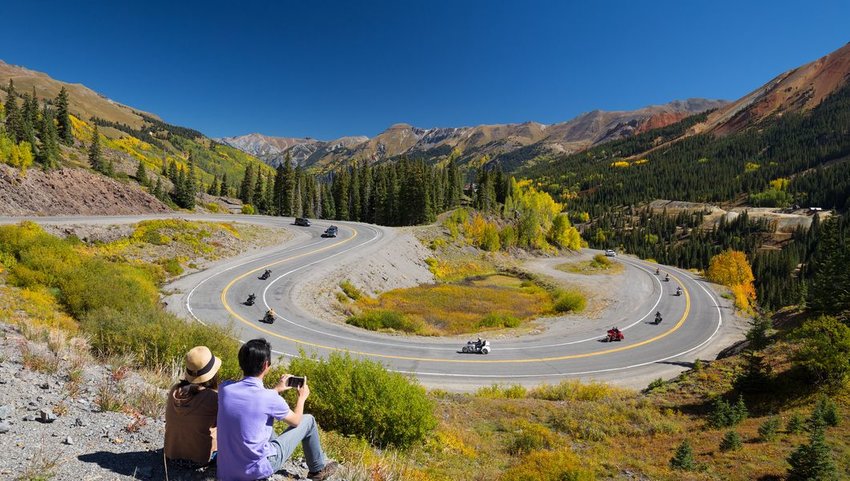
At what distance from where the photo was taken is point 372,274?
45219 mm

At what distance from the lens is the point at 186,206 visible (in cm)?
6806

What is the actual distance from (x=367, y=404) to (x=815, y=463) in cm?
1108

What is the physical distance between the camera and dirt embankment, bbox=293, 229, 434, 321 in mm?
33438

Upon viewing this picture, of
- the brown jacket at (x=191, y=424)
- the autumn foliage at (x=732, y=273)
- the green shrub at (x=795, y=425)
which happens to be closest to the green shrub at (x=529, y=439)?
the green shrub at (x=795, y=425)

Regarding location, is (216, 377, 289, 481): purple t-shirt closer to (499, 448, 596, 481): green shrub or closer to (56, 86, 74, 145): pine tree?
(499, 448, 596, 481): green shrub

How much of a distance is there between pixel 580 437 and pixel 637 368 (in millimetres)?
18423

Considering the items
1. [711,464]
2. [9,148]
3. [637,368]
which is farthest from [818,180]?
[9,148]

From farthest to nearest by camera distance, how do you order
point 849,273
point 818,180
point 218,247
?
1. point 818,180
2. point 218,247
3. point 849,273

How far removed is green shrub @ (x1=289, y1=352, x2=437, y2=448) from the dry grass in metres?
22.8

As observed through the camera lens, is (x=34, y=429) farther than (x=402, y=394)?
No

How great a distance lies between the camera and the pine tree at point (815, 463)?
8.95m

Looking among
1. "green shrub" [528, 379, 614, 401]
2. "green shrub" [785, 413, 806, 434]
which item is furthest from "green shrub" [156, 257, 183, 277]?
"green shrub" [785, 413, 806, 434]

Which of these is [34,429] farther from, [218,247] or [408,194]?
[408,194]

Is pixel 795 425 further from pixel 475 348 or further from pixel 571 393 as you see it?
pixel 475 348
